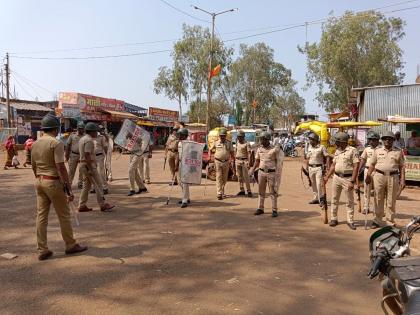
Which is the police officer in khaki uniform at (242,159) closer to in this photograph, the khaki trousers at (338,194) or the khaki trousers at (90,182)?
the khaki trousers at (338,194)

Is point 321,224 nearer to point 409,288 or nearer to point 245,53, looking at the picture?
point 409,288

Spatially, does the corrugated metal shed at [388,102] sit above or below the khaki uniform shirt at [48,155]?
above

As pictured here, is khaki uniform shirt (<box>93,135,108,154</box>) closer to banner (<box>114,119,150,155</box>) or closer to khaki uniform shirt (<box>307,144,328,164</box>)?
banner (<box>114,119,150,155</box>)

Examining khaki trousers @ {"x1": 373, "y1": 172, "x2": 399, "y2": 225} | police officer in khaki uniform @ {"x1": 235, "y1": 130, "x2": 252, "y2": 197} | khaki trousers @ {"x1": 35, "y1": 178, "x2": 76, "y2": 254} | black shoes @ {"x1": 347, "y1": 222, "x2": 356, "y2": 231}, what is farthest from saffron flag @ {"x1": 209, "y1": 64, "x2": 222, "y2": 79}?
khaki trousers @ {"x1": 35, "y1": 178, "x2": 76, "y2": 254}

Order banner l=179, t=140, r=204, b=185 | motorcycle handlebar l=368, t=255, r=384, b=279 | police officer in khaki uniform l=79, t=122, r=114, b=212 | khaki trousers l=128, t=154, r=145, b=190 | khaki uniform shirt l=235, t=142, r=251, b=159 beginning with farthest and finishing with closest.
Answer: khaki uniform shirt l=235, t=142, r=251, b=159 → khaki trousers l=128, t=154, r=145, b=190 → banner l=179, t=140, r=204, b=185 → police officer in khaki uniform l=79, t=122, r=114, b=212 → motorcycle handlebar l=368, t=255, r=384, b=279

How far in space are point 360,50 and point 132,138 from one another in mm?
31021

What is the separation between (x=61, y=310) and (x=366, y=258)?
3.92 m

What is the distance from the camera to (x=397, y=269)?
254cm

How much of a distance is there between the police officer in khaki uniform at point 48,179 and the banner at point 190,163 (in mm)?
3695

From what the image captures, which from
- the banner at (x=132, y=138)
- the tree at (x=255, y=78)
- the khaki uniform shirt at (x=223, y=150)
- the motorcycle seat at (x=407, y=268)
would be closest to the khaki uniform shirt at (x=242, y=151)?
the khaki uniform shirt at (x=223, y=150)

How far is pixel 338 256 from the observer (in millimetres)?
5688

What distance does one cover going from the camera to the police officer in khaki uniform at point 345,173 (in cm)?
726

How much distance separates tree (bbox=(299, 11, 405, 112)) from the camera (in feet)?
115

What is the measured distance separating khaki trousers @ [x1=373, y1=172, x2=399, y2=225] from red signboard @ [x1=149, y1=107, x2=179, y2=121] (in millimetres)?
35139
